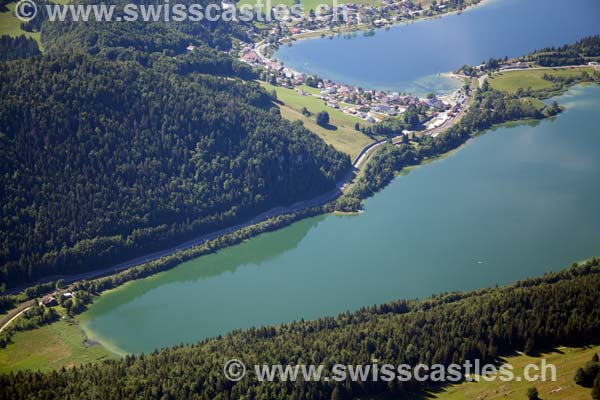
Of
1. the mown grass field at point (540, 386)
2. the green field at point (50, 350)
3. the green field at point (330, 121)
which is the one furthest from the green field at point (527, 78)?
the green field at point (50, 350)

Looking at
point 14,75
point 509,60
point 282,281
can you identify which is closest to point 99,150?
point 14,75

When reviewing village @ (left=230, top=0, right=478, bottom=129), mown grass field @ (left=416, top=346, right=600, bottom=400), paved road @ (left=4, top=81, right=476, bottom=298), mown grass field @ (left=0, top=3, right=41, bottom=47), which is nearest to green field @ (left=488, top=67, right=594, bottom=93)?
village @ (left=230, top=0, right=478, bottom=129)

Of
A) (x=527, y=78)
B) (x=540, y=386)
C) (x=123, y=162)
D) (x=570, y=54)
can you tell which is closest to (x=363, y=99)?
(x=527, y=78)

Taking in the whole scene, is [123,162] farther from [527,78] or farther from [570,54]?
[570,54]

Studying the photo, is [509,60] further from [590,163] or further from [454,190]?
[454,190]

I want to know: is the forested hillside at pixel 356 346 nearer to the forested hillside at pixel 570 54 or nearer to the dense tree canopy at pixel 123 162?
the dense tree canopy at pixel 123 162
